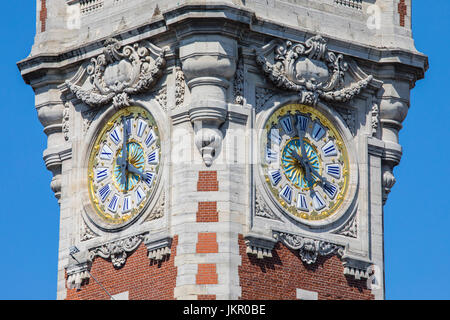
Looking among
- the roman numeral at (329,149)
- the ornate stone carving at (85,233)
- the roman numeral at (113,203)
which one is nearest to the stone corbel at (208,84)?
the roman numeral at (113,203)

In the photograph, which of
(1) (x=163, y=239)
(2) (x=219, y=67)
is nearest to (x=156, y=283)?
(1) (x=163, y=239)

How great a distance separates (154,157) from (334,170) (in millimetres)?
3707

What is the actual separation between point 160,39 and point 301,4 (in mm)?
3119

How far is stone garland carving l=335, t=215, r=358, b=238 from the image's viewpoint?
188 ft

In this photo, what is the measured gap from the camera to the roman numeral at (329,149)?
57.7 metres

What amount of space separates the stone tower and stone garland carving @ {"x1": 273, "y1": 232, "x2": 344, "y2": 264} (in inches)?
1.1

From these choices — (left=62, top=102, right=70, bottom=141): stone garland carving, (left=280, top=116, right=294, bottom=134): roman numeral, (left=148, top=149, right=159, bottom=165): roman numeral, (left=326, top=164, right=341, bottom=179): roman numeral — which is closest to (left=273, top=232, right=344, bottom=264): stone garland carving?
(left=326, top=164, right=341, bottom=179): roman numeral

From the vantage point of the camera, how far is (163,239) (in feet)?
183

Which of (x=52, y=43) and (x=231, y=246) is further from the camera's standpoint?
(x=52, y=43)

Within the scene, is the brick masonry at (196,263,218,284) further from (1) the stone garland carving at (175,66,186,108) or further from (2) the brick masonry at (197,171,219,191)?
(1) the stone garland carving at (175,66,186,108)

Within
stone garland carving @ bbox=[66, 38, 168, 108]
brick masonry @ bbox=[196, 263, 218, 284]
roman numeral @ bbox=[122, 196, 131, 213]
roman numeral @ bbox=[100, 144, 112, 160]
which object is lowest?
brick masonry @ bbox=[196, 263, 218, 284]

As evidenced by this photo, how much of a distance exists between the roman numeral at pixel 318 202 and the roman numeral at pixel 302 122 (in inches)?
54.3

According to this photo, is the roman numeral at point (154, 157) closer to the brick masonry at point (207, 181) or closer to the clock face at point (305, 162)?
the brick masonry at point (207, 181)

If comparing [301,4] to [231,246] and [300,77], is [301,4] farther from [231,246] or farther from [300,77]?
[231,246]
